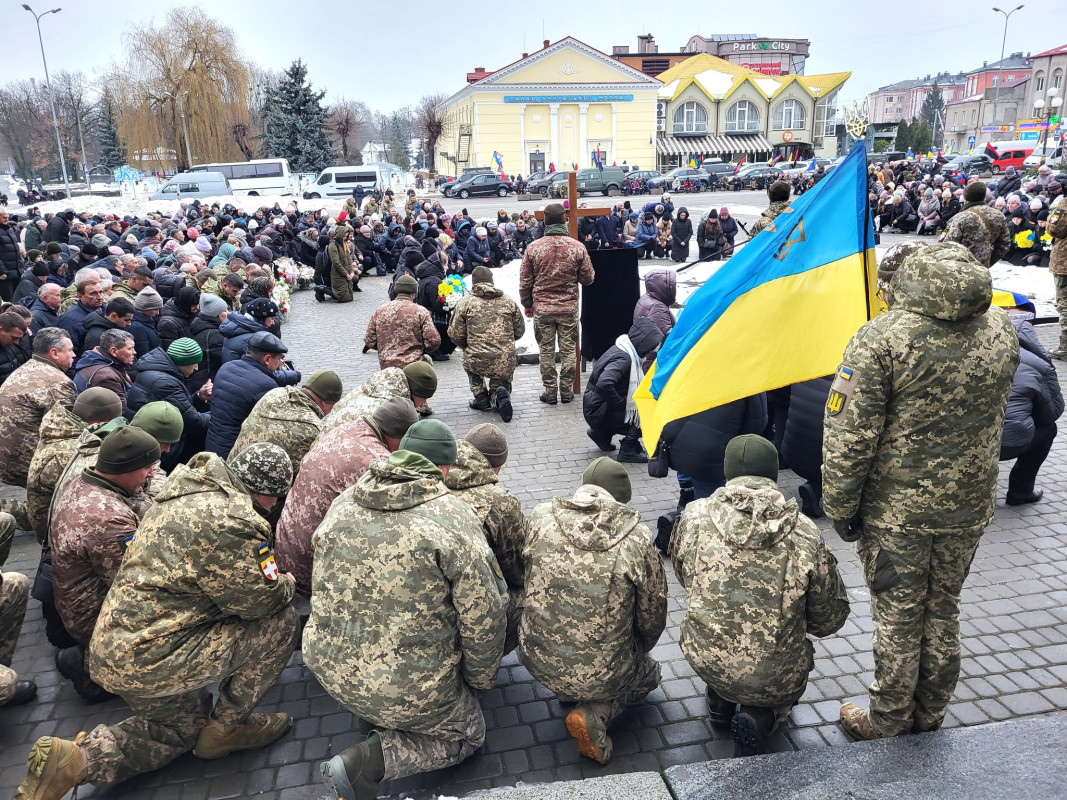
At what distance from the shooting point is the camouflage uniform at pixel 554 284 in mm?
8672

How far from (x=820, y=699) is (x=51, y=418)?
4.96m

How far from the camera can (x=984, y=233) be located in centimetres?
720

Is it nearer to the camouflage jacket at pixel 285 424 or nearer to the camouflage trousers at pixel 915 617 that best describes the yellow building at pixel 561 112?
the camouflage jacket at pixel 285 424

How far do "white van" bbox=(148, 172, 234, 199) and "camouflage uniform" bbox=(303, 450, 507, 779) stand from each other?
3626 centimetres

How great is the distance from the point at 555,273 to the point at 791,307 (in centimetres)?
468

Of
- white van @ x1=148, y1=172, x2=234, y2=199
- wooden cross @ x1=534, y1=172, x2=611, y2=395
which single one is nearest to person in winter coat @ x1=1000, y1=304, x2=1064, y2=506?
wooden cross @ x1=534, y1=172, x2=611, y2=395

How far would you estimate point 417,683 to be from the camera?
3.23 m

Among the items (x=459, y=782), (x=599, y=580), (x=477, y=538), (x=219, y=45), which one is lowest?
(x=459, y=782)

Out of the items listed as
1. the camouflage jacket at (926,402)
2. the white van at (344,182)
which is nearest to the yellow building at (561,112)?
the white van at (344,182)

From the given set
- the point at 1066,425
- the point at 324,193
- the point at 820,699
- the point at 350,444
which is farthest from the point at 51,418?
the point at 324,193

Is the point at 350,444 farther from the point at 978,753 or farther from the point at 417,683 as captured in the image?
the point at 978,753

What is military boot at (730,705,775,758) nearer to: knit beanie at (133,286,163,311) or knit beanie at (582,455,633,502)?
knit beanie at (582,455,633,502)

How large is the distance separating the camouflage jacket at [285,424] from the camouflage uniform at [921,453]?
11.5 feet

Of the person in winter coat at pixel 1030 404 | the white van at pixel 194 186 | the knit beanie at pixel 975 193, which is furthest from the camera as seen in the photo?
the white van at pixel 194 186
